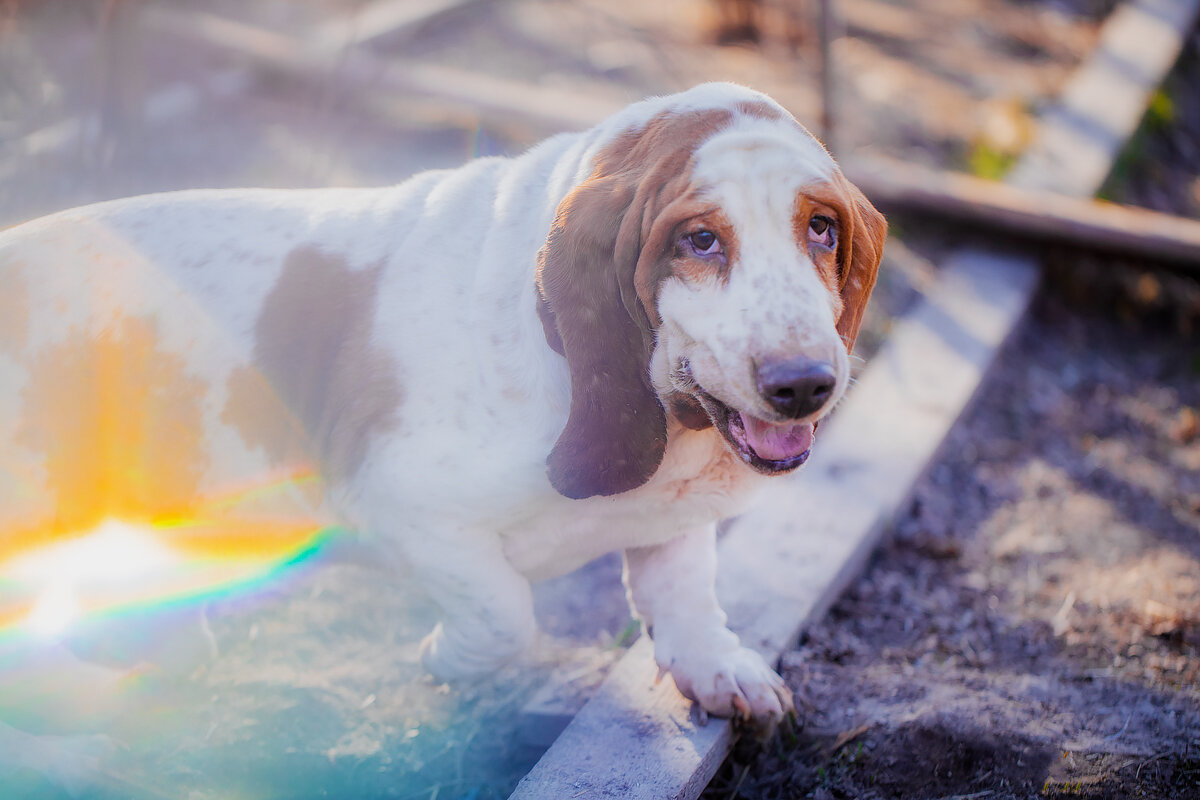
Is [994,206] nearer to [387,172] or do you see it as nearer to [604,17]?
[387,172]

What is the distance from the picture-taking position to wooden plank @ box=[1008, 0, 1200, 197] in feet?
18.8

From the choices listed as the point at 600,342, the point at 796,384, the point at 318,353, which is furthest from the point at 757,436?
the point at 318,353

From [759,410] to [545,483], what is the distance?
58 cm

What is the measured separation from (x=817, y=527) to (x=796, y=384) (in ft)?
5.24

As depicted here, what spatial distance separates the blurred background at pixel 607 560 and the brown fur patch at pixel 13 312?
78 centimetres

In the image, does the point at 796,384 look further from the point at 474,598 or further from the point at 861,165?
the point at 861,165

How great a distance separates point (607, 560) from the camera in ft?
11.4

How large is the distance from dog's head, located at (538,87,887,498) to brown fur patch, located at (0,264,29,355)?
47.3 inches

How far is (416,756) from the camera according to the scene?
8.48ft

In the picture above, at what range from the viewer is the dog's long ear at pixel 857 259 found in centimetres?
208

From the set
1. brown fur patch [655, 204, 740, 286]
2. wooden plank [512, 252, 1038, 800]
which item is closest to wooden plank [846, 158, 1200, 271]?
wooden plank [512, 252, 1038, 800]

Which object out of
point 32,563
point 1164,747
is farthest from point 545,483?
point 1164,747

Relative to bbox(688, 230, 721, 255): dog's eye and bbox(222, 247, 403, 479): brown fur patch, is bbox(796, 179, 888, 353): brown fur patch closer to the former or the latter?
bbox(688, 230, 721, 255): dog's eye

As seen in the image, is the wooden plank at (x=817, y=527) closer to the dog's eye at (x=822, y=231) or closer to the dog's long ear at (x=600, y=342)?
the dog's long ear at (x=600, y=342)
